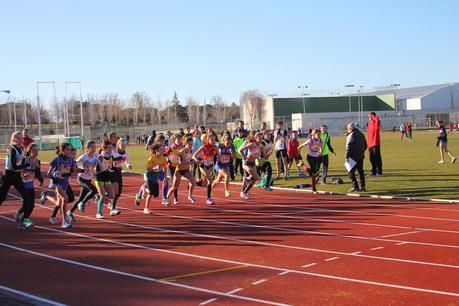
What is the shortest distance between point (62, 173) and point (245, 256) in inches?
182

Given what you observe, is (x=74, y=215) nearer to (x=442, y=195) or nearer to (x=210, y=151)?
(x=210, y=151)

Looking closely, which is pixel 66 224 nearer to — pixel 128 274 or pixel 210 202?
pixel 128 274

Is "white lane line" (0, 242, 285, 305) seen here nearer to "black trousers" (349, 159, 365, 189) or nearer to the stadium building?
"black trousers" (349, 159, 365, 189)

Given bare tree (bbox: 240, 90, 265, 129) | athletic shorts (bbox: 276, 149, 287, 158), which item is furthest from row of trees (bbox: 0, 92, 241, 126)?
athletic shorts (bbox: 276, 149, 287, 158)

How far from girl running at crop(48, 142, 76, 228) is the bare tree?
100847 millimetres

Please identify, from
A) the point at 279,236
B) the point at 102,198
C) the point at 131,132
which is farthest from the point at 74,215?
the point at 131,132

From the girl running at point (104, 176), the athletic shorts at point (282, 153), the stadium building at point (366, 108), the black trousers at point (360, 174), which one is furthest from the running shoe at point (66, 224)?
the stadium building at point (366, 108)

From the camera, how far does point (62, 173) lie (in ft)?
37.8

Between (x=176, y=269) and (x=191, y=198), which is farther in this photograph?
(x=191, y=198)

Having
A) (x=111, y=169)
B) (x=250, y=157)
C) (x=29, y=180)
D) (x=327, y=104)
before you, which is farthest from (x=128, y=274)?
(x=327, y=104)

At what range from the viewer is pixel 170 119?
134m

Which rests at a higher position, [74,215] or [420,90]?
[420,90]

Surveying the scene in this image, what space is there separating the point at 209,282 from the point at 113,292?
3.78ft

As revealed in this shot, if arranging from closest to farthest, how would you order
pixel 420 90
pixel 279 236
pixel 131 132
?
pixel 279 236 < pixel 131 132 < pixel 420 90
